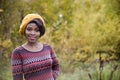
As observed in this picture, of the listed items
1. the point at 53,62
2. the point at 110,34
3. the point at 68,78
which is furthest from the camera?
the point at 68,78

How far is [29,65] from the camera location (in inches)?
137

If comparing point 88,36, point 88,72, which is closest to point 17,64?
point 88,36

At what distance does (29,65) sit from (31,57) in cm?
8

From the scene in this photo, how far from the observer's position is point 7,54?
30.4 feet

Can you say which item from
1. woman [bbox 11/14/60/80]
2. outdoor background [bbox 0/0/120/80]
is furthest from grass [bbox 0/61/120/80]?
woman [bbox 11/14/60/80]

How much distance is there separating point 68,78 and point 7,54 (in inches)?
78.8

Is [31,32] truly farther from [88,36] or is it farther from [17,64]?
[88,36]

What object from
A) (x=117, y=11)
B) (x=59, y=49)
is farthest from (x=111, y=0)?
(x=59, y=49)

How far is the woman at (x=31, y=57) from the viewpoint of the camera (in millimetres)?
3496

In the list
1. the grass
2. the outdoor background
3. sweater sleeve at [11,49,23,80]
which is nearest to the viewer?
sweater sleeve at [11,49,23,80]

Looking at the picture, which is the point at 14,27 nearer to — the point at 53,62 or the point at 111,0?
the point at 111,0

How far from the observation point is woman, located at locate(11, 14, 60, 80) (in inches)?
138

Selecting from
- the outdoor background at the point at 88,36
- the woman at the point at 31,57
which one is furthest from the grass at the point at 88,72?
the woman at the point at 31,57

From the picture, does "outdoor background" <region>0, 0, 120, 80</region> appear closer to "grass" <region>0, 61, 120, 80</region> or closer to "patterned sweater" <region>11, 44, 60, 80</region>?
"grass" <region>0, 61, 120, 80</region>
